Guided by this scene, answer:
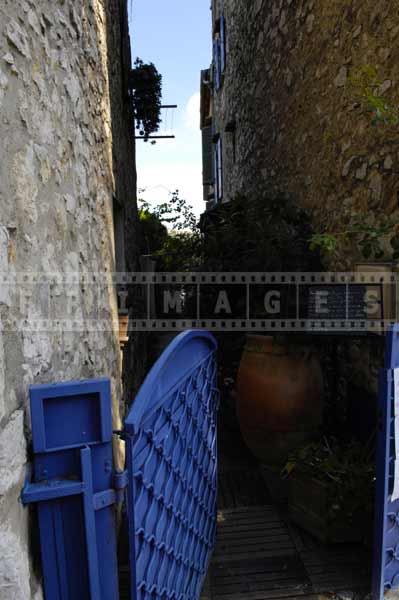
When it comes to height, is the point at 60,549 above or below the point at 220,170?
below

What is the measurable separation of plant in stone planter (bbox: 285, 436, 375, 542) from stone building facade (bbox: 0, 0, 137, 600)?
1341 mm

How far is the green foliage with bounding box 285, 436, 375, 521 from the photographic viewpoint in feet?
8.01

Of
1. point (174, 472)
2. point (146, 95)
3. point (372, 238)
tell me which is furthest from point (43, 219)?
point (146, 95)

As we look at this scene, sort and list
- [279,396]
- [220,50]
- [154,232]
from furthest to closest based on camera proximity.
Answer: [154,232]
[220,50]
[279,396]

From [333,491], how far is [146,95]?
4.38 metres

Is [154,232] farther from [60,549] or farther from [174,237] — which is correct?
[60,549]

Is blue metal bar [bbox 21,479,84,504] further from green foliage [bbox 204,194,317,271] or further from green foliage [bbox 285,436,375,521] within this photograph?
green foliage [bbox 204,194,317,271]

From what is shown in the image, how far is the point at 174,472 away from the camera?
1.75 m

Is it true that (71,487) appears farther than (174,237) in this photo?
No

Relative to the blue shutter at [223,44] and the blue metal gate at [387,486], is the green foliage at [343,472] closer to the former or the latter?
the blue metal gate at [387,486]

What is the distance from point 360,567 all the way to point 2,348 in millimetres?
2274

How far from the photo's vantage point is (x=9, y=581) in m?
1.03

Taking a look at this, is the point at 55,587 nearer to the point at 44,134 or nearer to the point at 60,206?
the point at 60,206

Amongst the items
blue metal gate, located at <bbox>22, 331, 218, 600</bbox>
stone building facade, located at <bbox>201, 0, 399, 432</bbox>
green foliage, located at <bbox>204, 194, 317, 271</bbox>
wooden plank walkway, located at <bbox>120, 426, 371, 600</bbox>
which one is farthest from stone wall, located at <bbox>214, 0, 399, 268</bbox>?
blue metal gate, located at <bbox>22, 331, 218, 600</bbox>
